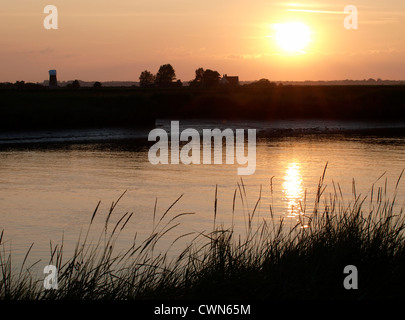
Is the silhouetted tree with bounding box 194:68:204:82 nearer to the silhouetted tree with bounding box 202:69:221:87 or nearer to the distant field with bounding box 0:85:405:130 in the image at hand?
the silhouetted tree with bounding box 202:69:221:87

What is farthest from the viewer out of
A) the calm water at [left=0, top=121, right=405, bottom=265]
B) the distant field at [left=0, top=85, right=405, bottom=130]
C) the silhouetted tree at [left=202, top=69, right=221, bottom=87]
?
the silhouetted tree at [left=202, top=69, right=221, bottom=87]

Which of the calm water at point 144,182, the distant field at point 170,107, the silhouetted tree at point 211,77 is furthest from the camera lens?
the silhouetted tree at point 211,77

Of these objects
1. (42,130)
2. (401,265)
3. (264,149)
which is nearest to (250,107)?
(42,130)

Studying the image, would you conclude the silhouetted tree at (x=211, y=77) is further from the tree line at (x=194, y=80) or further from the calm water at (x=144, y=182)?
the calm water at (x=144, y=182)

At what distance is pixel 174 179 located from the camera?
25.9 meters

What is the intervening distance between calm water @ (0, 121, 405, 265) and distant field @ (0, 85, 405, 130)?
10.9m

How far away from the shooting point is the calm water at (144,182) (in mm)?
17142

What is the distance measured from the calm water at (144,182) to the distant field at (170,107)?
35.9 ft

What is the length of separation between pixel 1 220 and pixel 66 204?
283 cm

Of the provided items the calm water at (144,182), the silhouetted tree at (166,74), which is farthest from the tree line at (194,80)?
the calm water at (144,182)

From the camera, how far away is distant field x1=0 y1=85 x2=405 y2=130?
58.4m

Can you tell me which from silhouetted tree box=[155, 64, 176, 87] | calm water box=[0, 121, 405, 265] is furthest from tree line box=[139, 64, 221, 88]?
calm water box=[0, 121, 405, 265]
